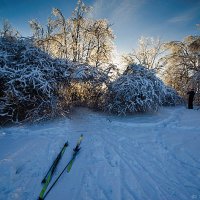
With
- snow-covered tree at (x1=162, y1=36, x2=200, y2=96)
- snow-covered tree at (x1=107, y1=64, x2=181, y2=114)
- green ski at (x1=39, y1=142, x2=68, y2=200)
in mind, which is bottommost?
green ski at (x1=39, y1=142, x2=68, y2=200)

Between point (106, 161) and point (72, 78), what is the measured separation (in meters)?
4.99

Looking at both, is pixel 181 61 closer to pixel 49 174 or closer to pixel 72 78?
pixel 72 78

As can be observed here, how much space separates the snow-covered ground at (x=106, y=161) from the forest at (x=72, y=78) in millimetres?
1024

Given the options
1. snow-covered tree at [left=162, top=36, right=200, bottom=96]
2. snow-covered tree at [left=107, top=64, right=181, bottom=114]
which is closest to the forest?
snow-covered tree at [left=107, top=64, right=181, bottom=114]

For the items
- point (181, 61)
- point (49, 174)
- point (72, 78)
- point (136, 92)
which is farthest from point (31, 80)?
point (181, 61)

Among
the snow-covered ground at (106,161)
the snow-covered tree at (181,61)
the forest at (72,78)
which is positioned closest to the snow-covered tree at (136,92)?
the forest at (72,78)

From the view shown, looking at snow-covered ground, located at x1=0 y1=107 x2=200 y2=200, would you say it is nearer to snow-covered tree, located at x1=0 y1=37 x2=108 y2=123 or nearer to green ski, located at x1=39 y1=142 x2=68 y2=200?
green ski, located at x1=39 y1=142 x2=68 y2=200

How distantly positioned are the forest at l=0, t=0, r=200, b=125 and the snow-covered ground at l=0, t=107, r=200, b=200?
1024 mm

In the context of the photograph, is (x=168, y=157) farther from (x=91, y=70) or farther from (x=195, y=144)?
(x=91, y=70)

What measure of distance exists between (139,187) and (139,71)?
729cm

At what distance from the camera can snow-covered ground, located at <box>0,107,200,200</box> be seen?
339cm

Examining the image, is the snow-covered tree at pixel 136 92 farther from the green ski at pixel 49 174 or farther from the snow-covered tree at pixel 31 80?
the green ski at pixel 49 174

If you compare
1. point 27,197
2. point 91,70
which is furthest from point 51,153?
point 91,70

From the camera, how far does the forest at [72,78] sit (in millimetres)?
7371
